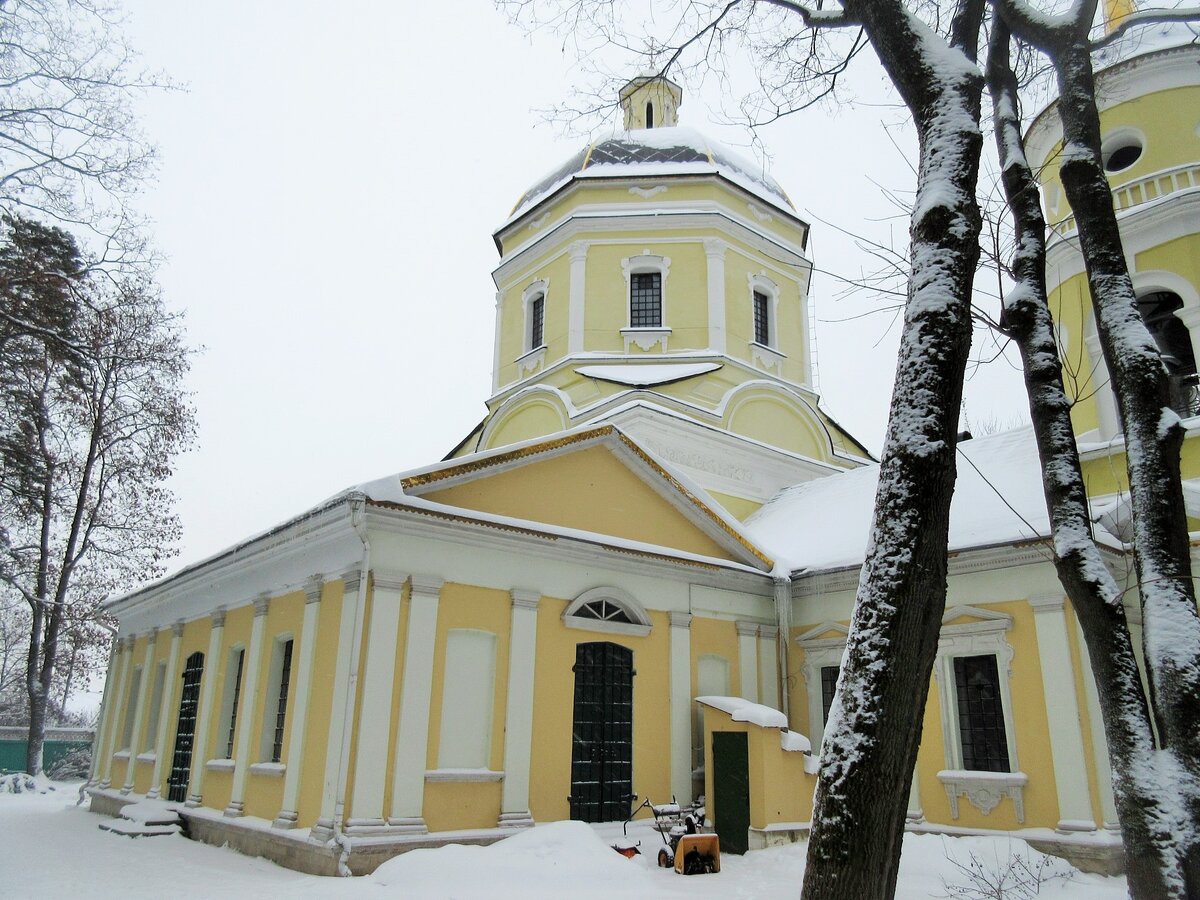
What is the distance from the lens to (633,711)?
1225cm

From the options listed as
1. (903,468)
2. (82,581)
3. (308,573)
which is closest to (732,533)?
(308,573)

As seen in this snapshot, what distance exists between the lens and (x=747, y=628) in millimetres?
14117

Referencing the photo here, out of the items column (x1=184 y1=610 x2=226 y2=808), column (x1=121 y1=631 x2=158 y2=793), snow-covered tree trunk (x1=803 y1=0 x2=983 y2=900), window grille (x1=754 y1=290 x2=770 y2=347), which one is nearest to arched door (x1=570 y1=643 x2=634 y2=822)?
column (x1=184 y1=610 x2=226 y2=808)

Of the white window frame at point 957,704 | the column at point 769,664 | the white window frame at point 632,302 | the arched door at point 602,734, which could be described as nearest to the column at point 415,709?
the arched door at point 602,734

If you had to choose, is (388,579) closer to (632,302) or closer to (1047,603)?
(1047,603)

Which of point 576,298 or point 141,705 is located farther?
point 576,298

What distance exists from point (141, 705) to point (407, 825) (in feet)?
29.0

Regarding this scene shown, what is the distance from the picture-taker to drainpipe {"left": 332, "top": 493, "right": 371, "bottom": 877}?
9.23 metres

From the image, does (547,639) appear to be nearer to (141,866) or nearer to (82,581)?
(141,866)

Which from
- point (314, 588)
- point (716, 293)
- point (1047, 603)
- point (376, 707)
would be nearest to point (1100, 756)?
point (1047, 603)

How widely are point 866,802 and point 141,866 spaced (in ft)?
30.5

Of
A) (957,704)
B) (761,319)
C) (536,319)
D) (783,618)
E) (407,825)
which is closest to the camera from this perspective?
(407,825)

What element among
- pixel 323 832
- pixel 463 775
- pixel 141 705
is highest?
pixel 141 705

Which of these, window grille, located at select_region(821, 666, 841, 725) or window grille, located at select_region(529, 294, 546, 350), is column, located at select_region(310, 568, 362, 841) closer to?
window grille, located at select_region(821, 666, 841, 725)
